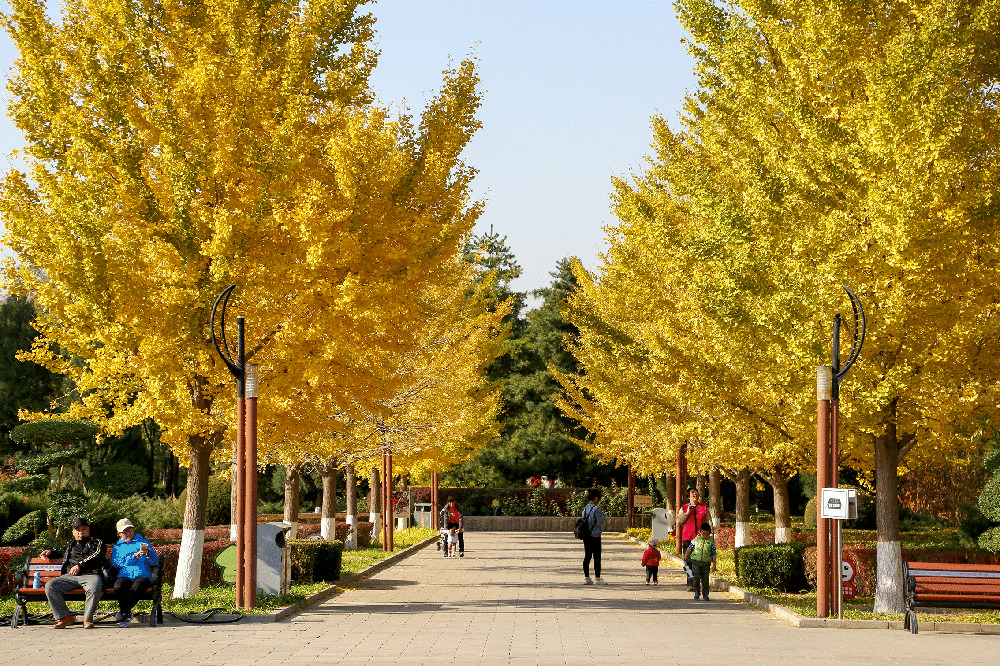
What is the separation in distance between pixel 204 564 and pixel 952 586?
1206cm

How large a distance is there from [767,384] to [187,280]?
334 inches

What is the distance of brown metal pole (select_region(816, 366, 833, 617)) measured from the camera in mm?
15656

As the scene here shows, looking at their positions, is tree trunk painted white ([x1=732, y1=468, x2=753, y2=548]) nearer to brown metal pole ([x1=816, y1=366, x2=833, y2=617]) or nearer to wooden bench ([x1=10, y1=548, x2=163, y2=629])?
brown metal pole ([x1=816, y1=366, x2=833, y2=617])

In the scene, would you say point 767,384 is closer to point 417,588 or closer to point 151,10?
point 417,588

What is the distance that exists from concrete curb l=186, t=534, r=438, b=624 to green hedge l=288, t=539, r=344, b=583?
0.37m

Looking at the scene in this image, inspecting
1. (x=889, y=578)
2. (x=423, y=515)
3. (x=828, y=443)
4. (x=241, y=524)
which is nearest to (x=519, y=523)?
(x=423, y=515)

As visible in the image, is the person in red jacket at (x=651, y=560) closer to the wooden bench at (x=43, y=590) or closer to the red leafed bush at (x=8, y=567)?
the wooden bench at (x=43, y=590)

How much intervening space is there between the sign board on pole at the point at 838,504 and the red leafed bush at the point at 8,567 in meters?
12.0

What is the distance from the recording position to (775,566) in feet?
63.9

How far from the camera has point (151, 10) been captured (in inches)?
727

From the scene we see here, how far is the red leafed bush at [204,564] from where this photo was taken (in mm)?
20016

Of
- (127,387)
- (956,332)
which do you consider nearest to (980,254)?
(956,332)

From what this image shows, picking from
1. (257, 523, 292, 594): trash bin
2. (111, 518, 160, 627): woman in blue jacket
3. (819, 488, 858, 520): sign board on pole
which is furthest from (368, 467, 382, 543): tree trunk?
(819, 488, 858, 520): sign board on pole

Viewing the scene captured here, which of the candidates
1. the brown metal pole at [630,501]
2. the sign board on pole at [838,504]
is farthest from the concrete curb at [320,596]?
the brown metal pole at [630,501]
